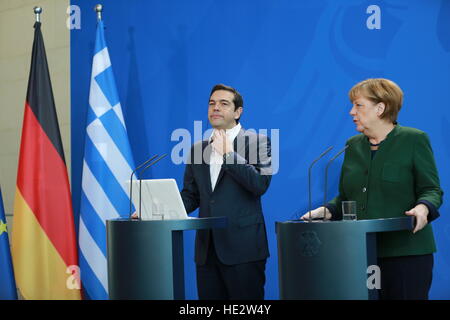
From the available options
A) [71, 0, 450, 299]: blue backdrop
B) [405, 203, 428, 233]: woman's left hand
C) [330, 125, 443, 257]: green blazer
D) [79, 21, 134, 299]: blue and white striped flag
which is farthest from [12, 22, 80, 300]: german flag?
[405, 203, 428, 233]: woman's left hand

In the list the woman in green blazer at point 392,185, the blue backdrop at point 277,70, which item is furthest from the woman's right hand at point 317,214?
the blue backdrop at point 277,70

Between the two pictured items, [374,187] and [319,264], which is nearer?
[319,264]

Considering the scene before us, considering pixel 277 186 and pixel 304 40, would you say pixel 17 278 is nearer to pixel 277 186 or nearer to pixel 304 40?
pixel 277 186

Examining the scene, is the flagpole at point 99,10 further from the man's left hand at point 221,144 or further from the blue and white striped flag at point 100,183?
the man's left hand at point 221,144

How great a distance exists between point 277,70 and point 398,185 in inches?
66.7

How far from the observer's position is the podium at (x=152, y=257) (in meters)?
2.45

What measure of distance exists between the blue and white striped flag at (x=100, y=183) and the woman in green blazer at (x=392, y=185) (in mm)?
1931

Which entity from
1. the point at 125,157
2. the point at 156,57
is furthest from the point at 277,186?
the point at 156,57

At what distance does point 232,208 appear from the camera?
9.39ft

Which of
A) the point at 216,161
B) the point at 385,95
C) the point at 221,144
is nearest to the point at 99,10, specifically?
the point at 216,161

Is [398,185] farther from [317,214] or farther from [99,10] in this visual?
[99,10]

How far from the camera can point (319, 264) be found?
2033mm

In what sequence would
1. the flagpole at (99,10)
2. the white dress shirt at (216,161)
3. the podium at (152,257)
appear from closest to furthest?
the podium at (152,257)
the white dress shirt at (216,161)
the flagpole at (99,10)
